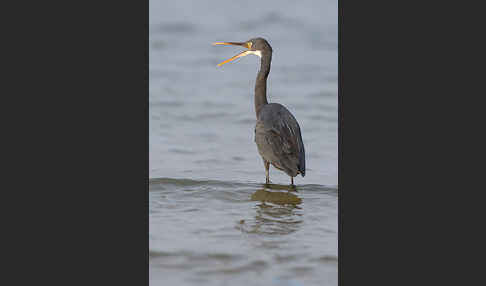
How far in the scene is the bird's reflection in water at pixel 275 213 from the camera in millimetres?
6129

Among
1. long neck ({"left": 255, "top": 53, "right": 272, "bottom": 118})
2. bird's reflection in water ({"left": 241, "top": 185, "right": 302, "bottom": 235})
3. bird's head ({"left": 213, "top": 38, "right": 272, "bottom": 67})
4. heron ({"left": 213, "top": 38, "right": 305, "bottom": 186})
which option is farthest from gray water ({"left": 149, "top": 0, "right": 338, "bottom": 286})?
bird's head ({"left": 213, "top": 38, "right": 272, "bottom": 67})

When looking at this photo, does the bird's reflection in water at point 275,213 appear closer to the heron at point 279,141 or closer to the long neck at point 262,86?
the heron at point 279,141

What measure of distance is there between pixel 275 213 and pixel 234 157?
2.22 meters

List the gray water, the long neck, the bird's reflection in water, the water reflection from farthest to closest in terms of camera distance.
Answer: the long neck < the water reflection < the bird's reflection in water < the gray water

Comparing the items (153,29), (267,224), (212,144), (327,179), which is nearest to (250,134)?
(212,144)

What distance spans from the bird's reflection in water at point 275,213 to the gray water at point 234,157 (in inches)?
0.4

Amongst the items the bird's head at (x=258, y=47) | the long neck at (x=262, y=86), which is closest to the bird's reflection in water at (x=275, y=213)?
the long neck at (x=262, y=86)

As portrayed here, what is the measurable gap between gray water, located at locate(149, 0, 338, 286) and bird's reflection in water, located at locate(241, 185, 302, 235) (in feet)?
0.03

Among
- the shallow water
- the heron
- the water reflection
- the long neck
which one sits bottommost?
the shallow water

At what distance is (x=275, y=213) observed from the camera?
667 centimetres

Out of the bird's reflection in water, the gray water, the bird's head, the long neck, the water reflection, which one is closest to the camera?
the gray water

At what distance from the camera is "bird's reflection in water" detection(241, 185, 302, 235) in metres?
6.13

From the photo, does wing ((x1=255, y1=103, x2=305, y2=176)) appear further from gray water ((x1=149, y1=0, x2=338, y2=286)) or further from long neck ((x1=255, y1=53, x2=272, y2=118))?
long neck ((x1=255, y1=53, x2=272, y2=118))

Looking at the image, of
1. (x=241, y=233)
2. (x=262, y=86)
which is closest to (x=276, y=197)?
(x=241, y=233)
